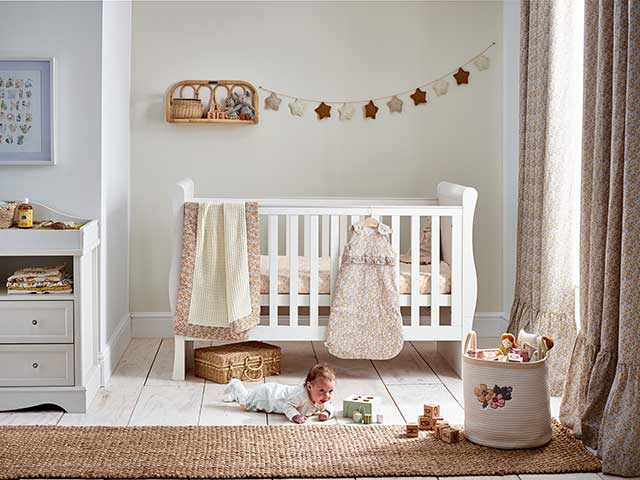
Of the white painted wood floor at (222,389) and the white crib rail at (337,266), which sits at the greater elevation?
the white crib rail at (337,266)

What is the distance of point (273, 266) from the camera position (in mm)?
3811

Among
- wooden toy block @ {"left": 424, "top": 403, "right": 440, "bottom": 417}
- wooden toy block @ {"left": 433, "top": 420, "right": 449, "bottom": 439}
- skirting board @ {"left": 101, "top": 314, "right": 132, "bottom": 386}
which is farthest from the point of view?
skirting board @ {"left": 101, "top": 314, "right": 132, "bottom": 386}

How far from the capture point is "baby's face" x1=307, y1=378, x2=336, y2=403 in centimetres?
319

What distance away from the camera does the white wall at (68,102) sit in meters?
3.56

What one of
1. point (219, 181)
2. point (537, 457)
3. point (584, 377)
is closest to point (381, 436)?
point (537, 457)

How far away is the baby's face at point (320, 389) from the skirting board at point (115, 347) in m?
0.94

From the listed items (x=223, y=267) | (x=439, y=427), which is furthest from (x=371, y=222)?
(x=439, y=427)

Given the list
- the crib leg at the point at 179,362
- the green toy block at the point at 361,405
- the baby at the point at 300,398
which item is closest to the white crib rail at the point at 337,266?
the crib leg at the point at 179,362

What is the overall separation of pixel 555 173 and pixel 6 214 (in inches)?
83.6

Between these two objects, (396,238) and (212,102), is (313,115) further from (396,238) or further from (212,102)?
(396,238)

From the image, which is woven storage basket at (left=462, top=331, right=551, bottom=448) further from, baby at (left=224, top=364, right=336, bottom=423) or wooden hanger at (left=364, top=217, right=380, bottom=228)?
wooden hanger at (left=364, top=217, right=380, bottom=228)

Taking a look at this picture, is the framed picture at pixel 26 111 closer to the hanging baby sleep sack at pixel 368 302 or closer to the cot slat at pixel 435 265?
the hanging baby sleep sack at pixel 368 302

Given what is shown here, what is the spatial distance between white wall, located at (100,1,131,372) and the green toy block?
3.58 ft

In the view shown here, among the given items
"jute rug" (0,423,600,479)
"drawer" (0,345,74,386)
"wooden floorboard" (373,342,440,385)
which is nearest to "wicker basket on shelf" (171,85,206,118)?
"wooden floorboard" (373,342,440,385)
